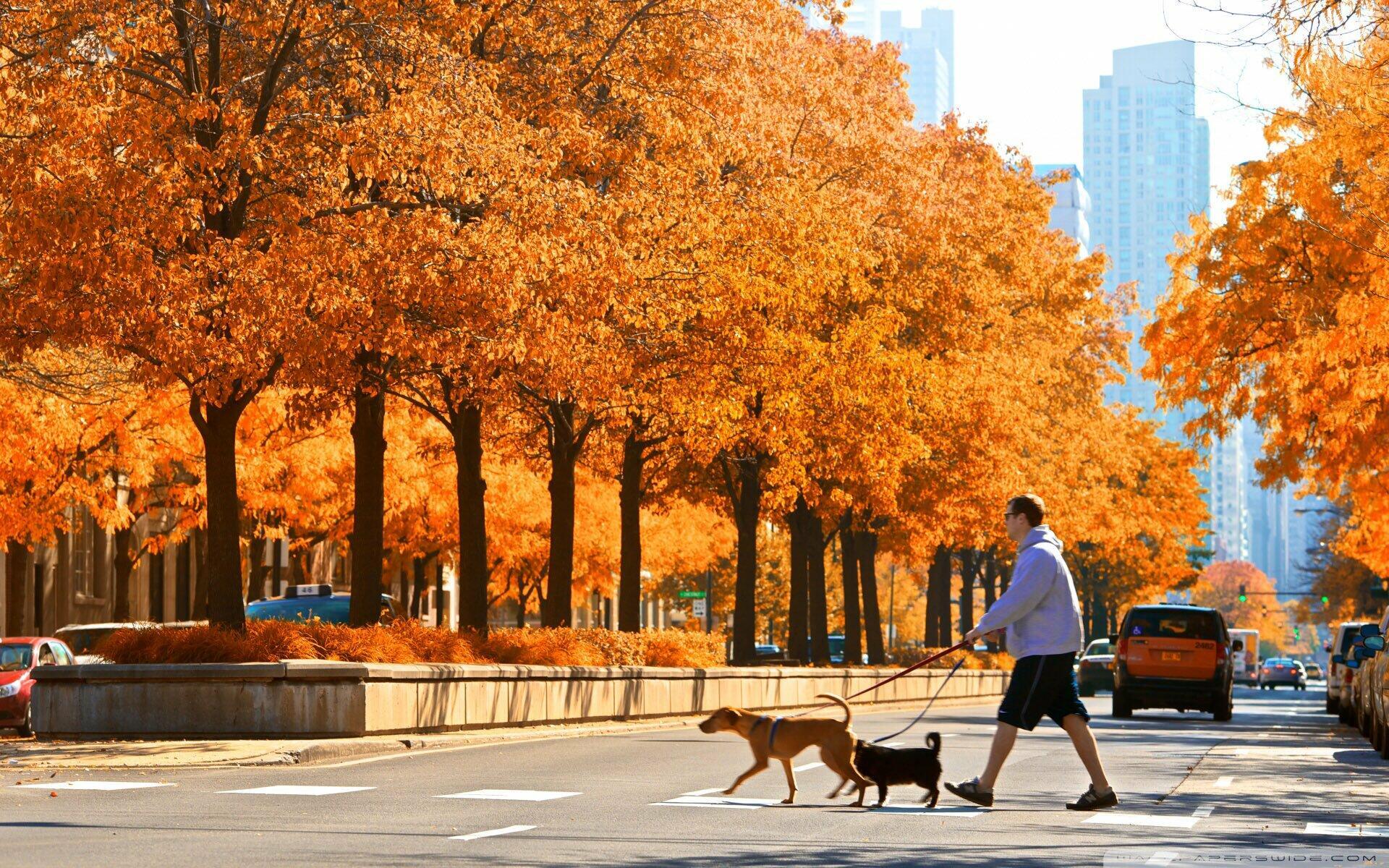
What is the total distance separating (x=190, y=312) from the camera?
19.1 meters

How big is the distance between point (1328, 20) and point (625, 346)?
12217 mm

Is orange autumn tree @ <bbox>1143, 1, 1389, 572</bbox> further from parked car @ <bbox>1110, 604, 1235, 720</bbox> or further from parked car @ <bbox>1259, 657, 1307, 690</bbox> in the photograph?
parked car @ <bbox>1259, 657, 1307, 690</bbox>

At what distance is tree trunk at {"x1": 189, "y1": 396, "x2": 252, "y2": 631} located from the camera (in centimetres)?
2158

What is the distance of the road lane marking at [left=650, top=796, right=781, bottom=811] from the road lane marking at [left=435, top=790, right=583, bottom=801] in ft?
2.68

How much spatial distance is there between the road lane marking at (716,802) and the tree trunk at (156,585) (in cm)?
5009

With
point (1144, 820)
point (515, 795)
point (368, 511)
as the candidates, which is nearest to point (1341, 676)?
point (368, 511)

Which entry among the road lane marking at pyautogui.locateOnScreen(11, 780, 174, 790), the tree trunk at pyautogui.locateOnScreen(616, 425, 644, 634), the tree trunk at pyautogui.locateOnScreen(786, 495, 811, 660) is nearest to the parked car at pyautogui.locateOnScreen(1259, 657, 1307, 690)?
the tree trunk at pyautogui.locateOnScreen(786, 495, 811, 660)

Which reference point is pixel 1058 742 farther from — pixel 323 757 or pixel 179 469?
pixel 179 469

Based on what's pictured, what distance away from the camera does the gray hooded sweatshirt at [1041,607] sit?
1234 cm

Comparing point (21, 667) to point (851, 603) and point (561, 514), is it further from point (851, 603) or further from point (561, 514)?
point (851, 603)

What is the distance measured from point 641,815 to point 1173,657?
21.1 m

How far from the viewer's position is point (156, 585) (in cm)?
6203

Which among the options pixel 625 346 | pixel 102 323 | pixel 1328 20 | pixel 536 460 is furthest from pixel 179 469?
pixel 1328 20

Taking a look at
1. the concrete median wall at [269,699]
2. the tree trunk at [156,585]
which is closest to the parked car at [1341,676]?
the concrete median wall at [269,699]
